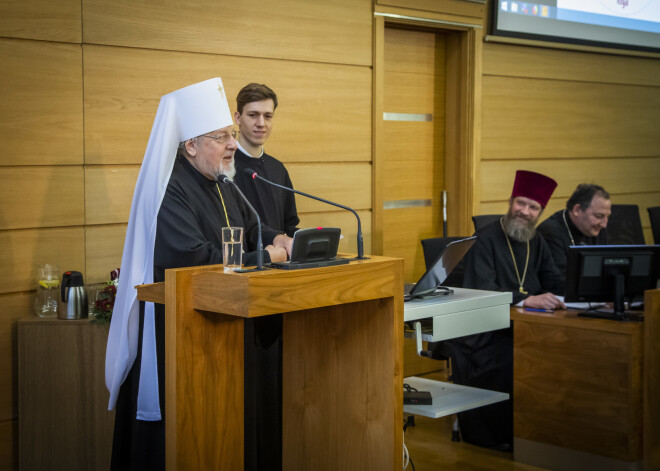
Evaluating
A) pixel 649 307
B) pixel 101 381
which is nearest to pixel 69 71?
pixel 101 381

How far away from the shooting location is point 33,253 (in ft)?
11.7

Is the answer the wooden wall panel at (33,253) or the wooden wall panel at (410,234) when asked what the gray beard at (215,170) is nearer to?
the wooden wall panel at (33,253)

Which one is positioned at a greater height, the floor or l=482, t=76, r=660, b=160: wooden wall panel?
l=482, t=76, r=660, b=160: wooden wall panel

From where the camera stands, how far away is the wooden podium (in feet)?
7.17

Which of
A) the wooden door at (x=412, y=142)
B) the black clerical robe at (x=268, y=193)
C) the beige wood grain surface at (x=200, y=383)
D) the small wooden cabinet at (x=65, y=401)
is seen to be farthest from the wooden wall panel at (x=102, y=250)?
the wooden door at (x=412, y=142)

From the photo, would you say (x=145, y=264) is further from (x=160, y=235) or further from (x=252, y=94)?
(x=252, y=94)

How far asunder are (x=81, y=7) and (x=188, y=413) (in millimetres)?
2217

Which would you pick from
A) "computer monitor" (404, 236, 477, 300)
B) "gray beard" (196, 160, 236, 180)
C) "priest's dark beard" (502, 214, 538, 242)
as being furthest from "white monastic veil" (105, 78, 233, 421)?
"priest's dark beard" (502, 214, 538, 242)

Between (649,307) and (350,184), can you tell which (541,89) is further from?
(649,307)

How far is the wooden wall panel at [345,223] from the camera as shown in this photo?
4641 millimetres

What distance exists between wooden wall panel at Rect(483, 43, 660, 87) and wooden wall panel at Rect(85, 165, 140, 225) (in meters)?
2.79

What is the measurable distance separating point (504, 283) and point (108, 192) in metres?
2.10

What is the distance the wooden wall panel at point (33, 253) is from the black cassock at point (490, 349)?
6.11 feet

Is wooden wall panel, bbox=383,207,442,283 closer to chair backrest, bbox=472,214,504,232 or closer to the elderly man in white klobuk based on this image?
chair backrest, bbox=472,214,504,232
